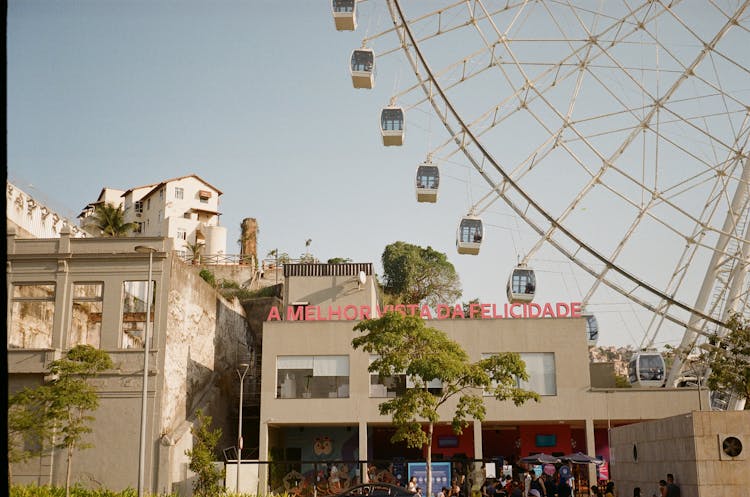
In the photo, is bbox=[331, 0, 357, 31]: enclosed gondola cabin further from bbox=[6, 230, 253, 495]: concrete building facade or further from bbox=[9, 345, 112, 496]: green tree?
bbox=[9, 345, 112, 496]: green tree

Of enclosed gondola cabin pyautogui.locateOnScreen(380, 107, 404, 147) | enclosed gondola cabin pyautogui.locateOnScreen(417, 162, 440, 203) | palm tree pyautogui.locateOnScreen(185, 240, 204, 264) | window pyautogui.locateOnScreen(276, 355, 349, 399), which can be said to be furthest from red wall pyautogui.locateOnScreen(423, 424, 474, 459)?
palm tree pyautogui.locateOnScreen(185, 240, 204, 264)

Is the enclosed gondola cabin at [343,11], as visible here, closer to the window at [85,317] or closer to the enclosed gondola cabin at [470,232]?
the enclosed gondola cabin at [470,232]

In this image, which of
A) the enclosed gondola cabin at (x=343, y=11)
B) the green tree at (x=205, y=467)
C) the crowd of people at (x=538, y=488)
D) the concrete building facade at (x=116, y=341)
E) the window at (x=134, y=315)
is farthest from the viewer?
the window at (x=134, y=315)

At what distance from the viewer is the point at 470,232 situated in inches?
1511

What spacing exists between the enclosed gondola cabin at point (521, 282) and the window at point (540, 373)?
8953 millimetres

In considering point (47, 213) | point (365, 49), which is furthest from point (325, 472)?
point (47, 213)

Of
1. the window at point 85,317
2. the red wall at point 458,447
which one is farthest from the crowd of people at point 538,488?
the window at point 85,317

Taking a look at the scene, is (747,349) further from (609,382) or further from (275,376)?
(275,376)

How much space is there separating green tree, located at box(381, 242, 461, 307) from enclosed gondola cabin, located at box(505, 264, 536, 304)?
184ft

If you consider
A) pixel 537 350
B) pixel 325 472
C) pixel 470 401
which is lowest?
pixel 325 472

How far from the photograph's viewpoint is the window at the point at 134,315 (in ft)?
148

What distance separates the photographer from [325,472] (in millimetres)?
45156

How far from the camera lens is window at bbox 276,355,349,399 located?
4609 cm

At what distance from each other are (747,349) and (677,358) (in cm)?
627
